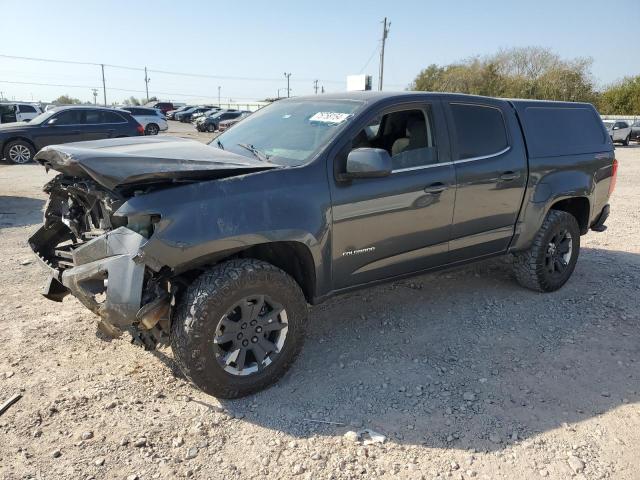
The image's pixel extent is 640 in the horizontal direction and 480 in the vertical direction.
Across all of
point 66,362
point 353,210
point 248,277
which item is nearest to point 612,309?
point 353,210

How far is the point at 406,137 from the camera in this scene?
4.03m

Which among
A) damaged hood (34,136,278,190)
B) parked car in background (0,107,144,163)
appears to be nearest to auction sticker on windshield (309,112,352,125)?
damaged hood (34,136,278,190)

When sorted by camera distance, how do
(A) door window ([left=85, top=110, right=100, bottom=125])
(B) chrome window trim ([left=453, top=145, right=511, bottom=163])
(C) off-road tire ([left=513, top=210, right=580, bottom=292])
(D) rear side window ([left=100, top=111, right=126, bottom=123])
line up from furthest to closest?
(D) rear side window ([left=100, top=111, right=126, bottom=123]), (A) door window ([left=85, top=110, right=100, bottom=125]), (C) off-road tire ([left=513, top=210, right=580, bottom=292]), (B) chrome window trim ([left=453, top=145, right=511, bottom=163])

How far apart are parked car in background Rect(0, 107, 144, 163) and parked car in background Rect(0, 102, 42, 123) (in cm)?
1291

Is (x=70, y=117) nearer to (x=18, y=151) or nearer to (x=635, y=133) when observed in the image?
(x=18, y=151)

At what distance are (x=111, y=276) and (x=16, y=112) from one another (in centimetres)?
2837

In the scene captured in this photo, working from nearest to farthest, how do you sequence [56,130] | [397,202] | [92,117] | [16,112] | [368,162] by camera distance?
[368,162]
[397,202]
[56,130]
[92,117]
[16,112]

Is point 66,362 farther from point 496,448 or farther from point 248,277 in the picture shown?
point 496,448

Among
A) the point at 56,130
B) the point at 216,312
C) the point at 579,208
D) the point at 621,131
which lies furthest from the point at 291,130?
the point at 621,131

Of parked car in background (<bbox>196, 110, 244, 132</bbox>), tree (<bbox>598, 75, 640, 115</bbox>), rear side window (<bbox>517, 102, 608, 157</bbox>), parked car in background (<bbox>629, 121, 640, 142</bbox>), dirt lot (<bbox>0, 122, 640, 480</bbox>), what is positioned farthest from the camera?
tree (<bbox>598, 75, 640, 115</bbox>)

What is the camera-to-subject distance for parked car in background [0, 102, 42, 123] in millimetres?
25394

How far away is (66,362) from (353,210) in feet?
7.28

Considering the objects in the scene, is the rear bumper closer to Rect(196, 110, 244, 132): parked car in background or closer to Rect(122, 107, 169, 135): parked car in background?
Rect(122, 107, 169, 135): parked car in background

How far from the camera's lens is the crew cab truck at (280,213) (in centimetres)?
286
